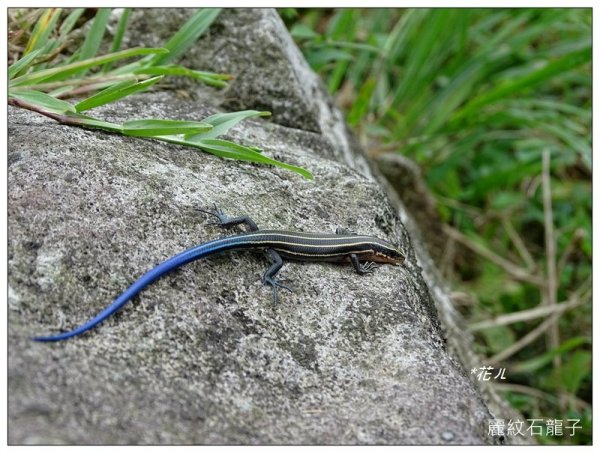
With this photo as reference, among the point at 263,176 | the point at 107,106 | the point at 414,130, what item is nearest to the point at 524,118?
the point at 414,130

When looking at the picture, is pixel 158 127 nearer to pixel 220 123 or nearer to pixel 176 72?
pixel 220 123

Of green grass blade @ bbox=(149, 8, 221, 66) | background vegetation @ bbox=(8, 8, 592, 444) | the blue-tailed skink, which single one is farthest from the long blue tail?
background vegetation @ bbox=(8, 8, 592, 444)

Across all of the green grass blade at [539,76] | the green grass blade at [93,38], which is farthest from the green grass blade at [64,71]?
the green grass blade at [539,76]

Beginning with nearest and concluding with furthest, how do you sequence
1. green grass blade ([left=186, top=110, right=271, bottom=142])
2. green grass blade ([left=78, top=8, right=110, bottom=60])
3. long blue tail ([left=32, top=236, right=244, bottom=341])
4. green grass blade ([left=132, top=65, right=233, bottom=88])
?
long blue tail ([left=32, top=236, right=244, bottom=341]) < green grass blade ([left=186, top=110, right=271, bottom=142]) < green grass blade ([left=132, top=65, right=233, bottom=88]) < green grass blade ([left=78, top=8, right=110, bottom=60])

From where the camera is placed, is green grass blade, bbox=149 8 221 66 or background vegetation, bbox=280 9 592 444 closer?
green grass blade, bbox=149 8 221 66

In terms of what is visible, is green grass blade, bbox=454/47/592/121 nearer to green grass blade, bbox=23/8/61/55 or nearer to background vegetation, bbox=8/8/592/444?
background vegetation, bbox=8/8/592/444

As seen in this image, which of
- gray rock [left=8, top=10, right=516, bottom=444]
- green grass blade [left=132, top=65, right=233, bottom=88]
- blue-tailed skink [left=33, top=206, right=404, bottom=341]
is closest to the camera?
gray rock [left=8, top=10, right=516, bottom=444]

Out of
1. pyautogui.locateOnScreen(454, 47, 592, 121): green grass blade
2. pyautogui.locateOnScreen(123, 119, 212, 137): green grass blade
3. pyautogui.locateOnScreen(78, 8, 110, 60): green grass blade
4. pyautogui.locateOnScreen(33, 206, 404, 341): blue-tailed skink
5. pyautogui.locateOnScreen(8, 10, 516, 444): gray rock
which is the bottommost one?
pyautogui.locateOnScreen(8, 10, 516, 444): gray rock
